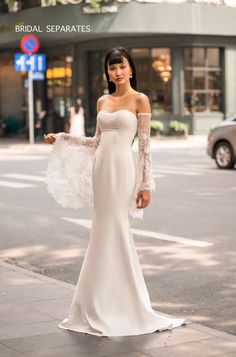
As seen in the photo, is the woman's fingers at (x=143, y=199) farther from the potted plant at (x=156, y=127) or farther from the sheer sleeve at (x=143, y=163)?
the potted plant at (x=156, y=127)

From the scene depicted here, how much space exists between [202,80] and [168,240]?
87.1 feet

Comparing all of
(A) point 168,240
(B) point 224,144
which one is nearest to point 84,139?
(A) point 168,240

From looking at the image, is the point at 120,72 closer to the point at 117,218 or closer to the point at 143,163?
the point at 143,163

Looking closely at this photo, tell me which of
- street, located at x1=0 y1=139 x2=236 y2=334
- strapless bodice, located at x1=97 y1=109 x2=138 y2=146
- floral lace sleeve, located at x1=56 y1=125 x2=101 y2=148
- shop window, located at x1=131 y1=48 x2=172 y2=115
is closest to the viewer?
strapless bodice, located at x1=97 y1=109 x2=138 y2=146

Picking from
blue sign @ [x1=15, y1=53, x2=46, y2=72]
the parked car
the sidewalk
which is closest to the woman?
the sidewalk

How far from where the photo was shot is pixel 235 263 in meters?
9.16

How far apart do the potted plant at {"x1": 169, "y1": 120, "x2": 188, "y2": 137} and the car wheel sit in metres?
13.0

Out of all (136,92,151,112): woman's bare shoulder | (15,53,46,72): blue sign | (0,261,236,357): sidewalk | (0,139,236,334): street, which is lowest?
(0,139,236,334): street

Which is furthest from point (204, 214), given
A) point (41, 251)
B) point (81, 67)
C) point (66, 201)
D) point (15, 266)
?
point (81, 67)

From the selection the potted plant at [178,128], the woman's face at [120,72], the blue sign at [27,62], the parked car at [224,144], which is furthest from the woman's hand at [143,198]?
the potted plant at [178,128]

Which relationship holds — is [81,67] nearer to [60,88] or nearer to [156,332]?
[60,88]

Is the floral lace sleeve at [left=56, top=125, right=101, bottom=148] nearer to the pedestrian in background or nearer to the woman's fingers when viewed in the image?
the woman's fingers

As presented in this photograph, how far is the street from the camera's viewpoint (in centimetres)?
780

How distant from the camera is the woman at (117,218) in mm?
6102
